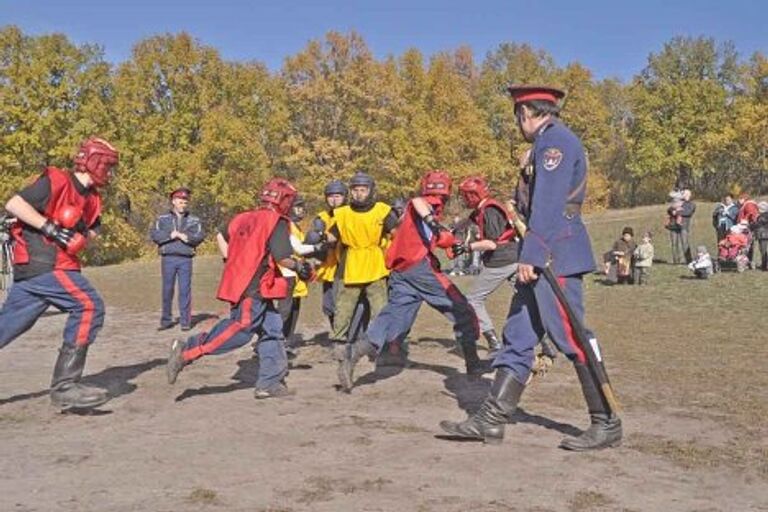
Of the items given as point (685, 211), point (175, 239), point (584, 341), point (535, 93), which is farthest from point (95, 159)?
point (685, 211)

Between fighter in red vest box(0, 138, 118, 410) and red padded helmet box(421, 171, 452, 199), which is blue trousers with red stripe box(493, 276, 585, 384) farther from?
fighter in red vest box(0, 138, 118, 410)

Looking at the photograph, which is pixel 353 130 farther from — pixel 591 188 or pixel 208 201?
pixel 591 188

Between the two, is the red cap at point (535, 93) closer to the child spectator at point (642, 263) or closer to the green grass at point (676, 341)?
the green grass at point (676, 341)

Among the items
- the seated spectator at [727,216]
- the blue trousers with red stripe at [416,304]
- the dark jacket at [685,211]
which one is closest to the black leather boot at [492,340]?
the blue trousers with red stripe at [416,304]

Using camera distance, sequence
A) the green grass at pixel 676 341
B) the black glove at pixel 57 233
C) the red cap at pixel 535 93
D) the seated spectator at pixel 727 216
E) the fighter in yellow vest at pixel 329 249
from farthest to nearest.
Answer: the seated spectator at pixel 727 216 < the fighter in yellow vest at pixel 329 249 < the black glove at pixel 57 233 < the green grass at pixel 676 341 < the red cap at pixel 535 93

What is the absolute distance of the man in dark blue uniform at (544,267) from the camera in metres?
5.43

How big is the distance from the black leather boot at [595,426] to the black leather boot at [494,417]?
395 mm

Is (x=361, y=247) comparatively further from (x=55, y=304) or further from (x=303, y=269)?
(x=55, y=304)

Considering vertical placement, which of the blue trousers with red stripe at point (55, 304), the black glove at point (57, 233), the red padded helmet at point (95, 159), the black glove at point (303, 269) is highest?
the red padded helmet at point (95, 159)

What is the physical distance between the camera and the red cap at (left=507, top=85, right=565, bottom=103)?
5.62m

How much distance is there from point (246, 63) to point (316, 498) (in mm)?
45829

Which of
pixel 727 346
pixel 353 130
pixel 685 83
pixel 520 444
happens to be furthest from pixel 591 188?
pixel 520 444

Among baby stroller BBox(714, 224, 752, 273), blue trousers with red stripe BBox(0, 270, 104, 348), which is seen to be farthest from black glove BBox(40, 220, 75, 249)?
baby stroller BBox(714, 224, 752, 273)

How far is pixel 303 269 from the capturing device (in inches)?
291
